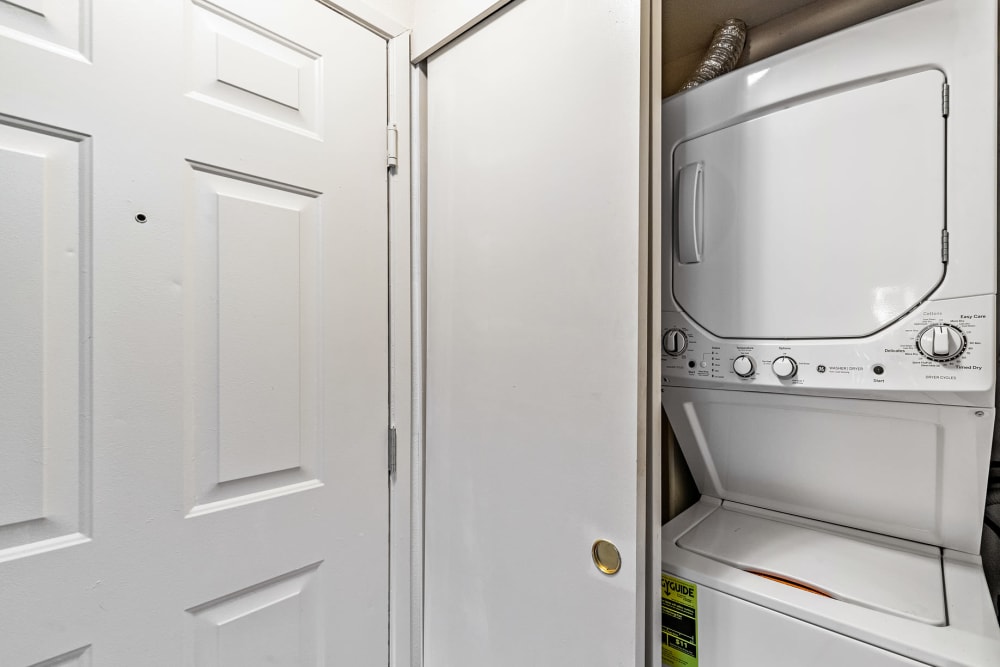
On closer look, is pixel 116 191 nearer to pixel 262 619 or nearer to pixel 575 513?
pixel 262 619

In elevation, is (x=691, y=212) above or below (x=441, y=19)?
below

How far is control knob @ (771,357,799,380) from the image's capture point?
856 millimetres

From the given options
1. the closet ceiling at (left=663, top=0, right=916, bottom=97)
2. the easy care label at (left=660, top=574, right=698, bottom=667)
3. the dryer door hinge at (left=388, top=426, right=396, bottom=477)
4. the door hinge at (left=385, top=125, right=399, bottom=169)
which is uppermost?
the closet ceiling at (left=663, top=0, right=916, bottom=97)

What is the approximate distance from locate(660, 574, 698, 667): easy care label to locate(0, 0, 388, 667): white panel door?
0.68 metres

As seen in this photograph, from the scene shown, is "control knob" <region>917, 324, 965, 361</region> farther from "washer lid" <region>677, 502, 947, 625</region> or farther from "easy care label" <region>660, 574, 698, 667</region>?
"easy care label" <region>660, 574, 698, 667</region>

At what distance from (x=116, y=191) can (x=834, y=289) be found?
1303 mm

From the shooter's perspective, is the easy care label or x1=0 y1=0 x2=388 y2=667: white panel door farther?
the easy care label

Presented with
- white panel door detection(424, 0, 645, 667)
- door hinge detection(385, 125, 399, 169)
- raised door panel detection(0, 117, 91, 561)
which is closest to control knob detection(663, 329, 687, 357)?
white panel door detection(424, 0, 645, 667)

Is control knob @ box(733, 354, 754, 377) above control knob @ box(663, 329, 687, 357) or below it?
below

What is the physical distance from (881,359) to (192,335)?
1.26m

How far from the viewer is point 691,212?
0.99 meters

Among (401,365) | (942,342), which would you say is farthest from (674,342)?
(401,365)

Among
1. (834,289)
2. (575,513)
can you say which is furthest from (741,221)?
(575,513)

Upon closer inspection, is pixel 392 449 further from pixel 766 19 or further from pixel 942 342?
pixel 766 19
